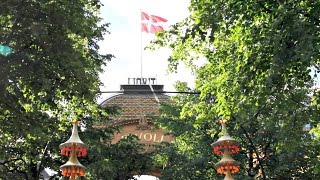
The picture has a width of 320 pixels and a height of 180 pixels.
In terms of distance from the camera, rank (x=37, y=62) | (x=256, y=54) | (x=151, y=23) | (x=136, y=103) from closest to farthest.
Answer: (x=256, y=54)
(x=37, y=62)
(x=151, y=23)
(x=136, y=103)

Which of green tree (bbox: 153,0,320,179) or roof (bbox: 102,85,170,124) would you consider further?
roof (bbox: 102,85,170,124)

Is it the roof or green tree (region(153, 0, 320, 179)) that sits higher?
the roof

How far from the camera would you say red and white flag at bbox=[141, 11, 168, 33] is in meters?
39.4

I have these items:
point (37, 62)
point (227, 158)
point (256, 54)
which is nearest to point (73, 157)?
point (37, 62)

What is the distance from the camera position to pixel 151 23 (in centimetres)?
3981

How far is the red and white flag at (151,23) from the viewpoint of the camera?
3941 cm

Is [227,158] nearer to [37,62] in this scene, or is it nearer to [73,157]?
[73,157]

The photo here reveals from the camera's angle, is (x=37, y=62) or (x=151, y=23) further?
(x=151, y=23)

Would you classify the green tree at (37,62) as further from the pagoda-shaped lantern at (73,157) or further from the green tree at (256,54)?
the green tree at (256,54)

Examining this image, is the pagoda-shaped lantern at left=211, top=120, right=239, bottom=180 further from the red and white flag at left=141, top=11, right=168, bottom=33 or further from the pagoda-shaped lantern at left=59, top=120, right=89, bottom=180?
the red and white flag at left=141, top=11, right=168, bottom=33

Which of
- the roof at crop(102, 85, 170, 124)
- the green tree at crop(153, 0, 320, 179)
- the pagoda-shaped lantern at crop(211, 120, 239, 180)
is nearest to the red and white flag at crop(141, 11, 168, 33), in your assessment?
the roof at crop(102, 85, 170, 124)

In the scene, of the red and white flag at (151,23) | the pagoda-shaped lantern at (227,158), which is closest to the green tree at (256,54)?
the pagoda-shaped lantern at (227,158)

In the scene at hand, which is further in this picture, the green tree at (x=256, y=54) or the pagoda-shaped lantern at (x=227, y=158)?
the pagoda-shaped lantern at (x=227, y=158)

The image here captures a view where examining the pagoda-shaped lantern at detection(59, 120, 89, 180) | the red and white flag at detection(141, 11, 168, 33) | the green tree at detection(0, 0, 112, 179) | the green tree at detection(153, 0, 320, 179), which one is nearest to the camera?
the green tree at detection(153, 0, 320, 179)
